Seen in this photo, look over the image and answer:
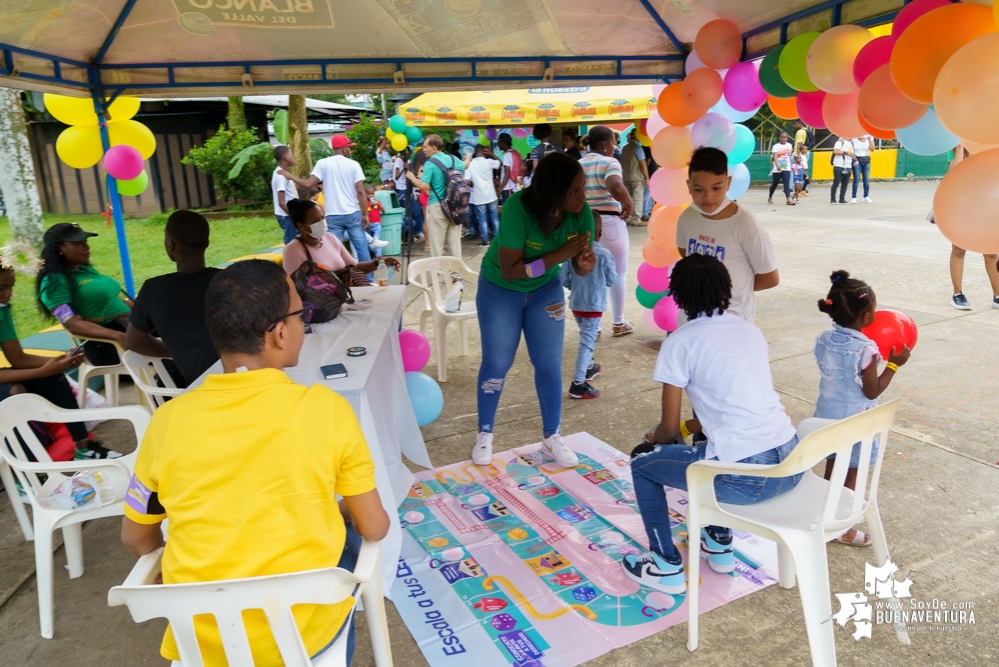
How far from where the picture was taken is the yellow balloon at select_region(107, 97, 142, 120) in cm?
507

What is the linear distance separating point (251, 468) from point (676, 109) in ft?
11.8

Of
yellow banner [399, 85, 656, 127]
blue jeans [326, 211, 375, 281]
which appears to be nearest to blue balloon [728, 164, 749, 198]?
blue jeans [326, 211, 375, 281]

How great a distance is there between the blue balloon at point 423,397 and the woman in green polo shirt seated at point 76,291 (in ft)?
5.36

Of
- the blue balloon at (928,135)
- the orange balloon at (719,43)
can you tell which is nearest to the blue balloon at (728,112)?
the orange balloon at (719,43)

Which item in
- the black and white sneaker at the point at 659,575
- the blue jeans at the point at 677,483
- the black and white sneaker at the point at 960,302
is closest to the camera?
the blue jeans at the point at 677,483

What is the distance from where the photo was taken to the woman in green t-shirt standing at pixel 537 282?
10.4 ft

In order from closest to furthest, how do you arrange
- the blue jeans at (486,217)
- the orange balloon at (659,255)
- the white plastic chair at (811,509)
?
the white plastic chair at (811,509)
the orange balloon at (659,255)
the blue jeans at (486,217)

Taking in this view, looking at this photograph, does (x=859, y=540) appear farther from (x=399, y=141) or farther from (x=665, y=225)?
(x=399, y=141)

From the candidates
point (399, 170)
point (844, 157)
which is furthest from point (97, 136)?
point (844, 157)

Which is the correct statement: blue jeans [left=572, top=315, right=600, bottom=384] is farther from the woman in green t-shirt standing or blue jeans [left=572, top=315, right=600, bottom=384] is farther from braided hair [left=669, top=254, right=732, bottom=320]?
braided hair [left=669, top=254, right=732, bottom=320]

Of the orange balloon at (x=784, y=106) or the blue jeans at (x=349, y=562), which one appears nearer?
the blue jeans at (x=349, y=562)

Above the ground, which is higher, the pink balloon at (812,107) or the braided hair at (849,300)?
the pink balloon at (812,107)

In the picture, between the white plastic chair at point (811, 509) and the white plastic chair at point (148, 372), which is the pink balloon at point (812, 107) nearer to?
the white plastic chair at point (811, 509)

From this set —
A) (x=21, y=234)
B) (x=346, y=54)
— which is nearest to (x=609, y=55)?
(x=346, y=54)
